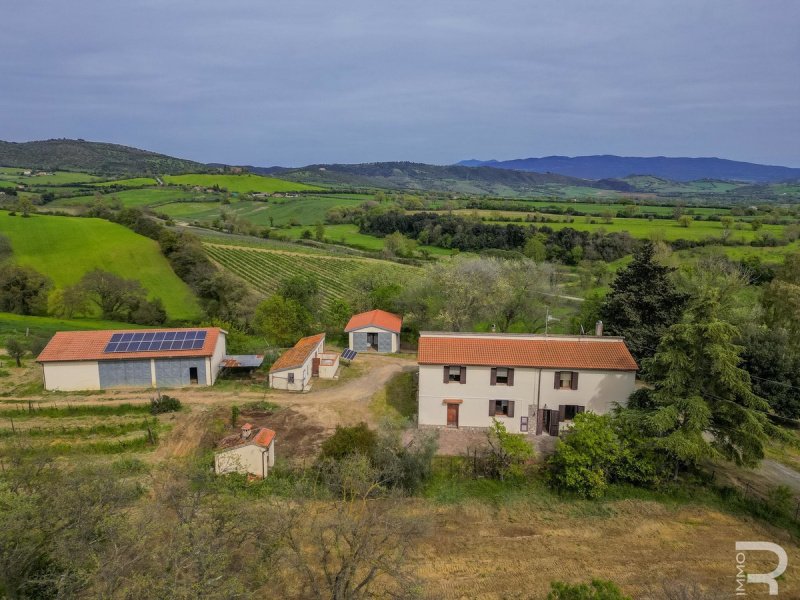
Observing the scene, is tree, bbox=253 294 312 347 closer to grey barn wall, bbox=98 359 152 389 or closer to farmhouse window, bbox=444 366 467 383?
grey barn wall, bbox=98 359 152 389

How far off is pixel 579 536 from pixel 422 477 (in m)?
6.66

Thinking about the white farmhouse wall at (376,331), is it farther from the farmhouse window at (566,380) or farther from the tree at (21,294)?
the tree at (21,294)

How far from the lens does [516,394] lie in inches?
1074

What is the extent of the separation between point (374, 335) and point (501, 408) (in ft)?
51.2

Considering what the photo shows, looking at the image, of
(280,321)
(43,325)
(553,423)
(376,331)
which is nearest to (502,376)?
(553,423)

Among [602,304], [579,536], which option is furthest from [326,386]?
[602,304]

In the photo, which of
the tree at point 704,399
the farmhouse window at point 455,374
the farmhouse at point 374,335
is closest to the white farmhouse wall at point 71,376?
the farmhouse at point 374,335

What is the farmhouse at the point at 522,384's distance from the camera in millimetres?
26875

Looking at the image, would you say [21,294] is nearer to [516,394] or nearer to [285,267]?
[285,267]

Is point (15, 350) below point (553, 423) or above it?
above

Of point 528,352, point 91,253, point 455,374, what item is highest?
point 91,253

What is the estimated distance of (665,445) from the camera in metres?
21.2

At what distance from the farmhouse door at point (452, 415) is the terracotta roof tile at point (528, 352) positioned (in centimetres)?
252

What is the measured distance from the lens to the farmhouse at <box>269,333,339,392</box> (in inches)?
1280
